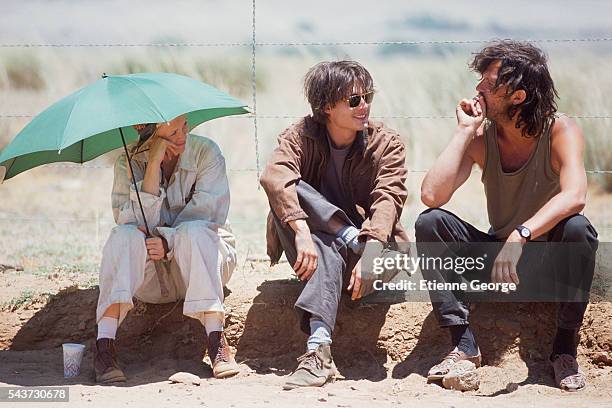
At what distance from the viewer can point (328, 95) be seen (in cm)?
546

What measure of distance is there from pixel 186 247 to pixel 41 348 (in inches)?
52.3

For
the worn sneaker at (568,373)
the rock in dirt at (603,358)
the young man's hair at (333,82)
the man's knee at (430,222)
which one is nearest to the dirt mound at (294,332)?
the rock in dirt at (603,358)

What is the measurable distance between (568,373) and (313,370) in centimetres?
124

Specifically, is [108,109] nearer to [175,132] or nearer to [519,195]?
[175,132]

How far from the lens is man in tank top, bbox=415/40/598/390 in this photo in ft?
16.4

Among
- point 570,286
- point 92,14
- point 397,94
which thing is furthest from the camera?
point 92,14

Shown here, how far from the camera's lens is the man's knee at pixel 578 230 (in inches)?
194

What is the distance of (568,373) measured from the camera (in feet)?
16.8

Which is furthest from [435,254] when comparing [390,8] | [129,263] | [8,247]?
[390,8]

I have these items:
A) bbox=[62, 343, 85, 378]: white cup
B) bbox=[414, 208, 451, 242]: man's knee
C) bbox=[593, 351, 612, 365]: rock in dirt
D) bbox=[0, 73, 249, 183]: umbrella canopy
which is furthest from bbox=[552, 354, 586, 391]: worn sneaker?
bbox=[62, 343, 85, 378]: white cup

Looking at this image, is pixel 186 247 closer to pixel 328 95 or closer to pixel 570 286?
pixel 328 95

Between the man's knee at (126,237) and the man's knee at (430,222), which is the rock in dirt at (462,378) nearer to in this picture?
the man's knee at (430,222)

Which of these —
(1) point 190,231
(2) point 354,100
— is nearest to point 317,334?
(1) point 190,231

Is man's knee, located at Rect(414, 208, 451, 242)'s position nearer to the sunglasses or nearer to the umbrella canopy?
the sunglasses
